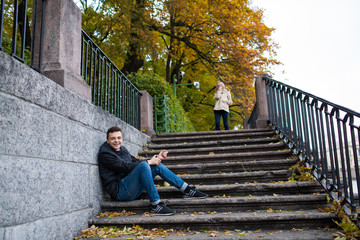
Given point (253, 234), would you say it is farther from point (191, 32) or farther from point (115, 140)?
point (191, 32)

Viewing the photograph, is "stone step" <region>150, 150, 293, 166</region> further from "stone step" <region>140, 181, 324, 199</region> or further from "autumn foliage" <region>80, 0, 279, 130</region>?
"autumn foliage" <region>80, 0, 279, 130</region>

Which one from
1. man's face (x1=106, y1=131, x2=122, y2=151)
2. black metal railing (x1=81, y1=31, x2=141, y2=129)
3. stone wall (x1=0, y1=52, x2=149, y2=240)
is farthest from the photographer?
black metal railing (x1=81, y1=31, x2=141, y2=129)

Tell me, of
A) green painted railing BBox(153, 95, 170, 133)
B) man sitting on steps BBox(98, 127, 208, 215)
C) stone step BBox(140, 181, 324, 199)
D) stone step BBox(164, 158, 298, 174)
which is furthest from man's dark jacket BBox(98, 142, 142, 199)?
green painted railing BBox(153, 95, 170, 133)

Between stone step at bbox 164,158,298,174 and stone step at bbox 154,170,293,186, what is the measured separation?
396 mm

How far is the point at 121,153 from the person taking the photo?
4082 mm

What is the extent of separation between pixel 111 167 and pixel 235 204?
1661 mm

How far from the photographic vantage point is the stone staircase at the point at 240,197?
3.23m

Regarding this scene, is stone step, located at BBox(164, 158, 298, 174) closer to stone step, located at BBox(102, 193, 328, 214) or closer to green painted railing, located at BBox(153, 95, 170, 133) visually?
stone step, located at BBox(102, 193, 328, 214)

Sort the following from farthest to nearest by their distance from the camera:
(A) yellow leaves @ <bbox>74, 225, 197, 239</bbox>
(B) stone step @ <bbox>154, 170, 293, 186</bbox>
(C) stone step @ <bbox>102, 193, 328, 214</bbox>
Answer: (B) stone step @ <bbox>154, 170, 293, 186</bbox> < (C) stone step @ <bbox>102, 193, 328, 214</bbox> < (A) yellow leaves @ <bbox>74, 225, 197, 239</bbox>

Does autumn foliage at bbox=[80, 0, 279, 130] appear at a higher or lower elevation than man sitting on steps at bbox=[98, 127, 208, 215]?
higher

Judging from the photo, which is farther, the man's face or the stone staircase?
the man's face

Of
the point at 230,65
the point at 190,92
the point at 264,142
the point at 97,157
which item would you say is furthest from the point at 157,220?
the point at 190,92

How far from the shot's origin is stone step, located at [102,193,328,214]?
11.9 ft

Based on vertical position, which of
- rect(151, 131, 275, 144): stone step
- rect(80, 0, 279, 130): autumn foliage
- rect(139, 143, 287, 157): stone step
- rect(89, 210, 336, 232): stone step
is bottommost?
rect(89, 210, 336, 232): stone step
